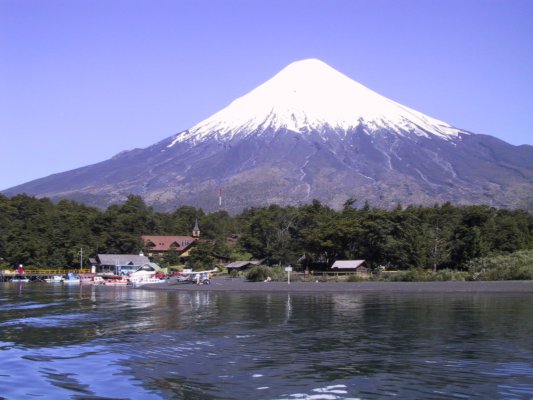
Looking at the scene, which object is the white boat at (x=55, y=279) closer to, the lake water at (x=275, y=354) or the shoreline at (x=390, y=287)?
the shoreline at (x=390, y=287)

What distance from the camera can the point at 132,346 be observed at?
2470cm

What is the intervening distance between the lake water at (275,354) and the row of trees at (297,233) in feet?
132

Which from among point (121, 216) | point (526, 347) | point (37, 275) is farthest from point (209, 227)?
point (526, 347)

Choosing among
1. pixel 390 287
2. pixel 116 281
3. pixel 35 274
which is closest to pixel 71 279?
pixel 116 281

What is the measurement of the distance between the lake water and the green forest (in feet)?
107

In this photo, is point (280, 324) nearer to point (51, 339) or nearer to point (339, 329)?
point (339, 329)

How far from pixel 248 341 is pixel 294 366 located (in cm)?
579

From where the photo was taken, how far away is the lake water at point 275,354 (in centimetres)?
1705

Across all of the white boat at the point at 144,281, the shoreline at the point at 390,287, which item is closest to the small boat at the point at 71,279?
the white boat at the point at 144,281

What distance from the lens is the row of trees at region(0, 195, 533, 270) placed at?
77688 millimetres

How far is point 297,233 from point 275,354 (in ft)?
265

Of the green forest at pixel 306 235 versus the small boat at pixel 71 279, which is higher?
the green forest at pixel 306 235

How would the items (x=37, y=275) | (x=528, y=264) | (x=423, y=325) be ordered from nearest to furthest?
1. (x=423, y=325)
2. (x=528, y=264)
3. (x=37, y=275)

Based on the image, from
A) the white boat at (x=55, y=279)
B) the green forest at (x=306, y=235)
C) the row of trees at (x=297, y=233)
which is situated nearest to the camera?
the green forest at (x=306, y=235)
